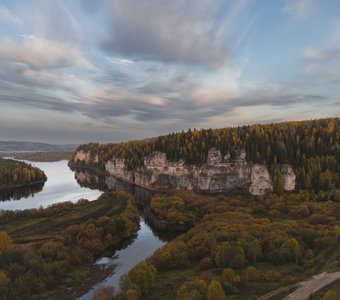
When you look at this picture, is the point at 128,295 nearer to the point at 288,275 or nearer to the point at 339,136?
the point at 288,275

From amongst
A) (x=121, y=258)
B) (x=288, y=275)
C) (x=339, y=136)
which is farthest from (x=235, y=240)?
(x=339, y=136)

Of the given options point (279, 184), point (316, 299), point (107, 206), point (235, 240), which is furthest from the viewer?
point (279, 184)

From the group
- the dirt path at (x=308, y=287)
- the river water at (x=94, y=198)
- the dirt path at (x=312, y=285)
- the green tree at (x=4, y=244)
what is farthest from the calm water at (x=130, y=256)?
the dirt path at (x=312, y=285)

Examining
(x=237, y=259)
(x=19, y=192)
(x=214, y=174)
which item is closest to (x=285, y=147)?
(x=214, y=174)

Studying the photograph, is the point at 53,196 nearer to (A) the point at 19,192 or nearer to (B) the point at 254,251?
(A) the point at 19,192

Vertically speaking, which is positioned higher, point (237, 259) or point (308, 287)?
point (308, 287)
